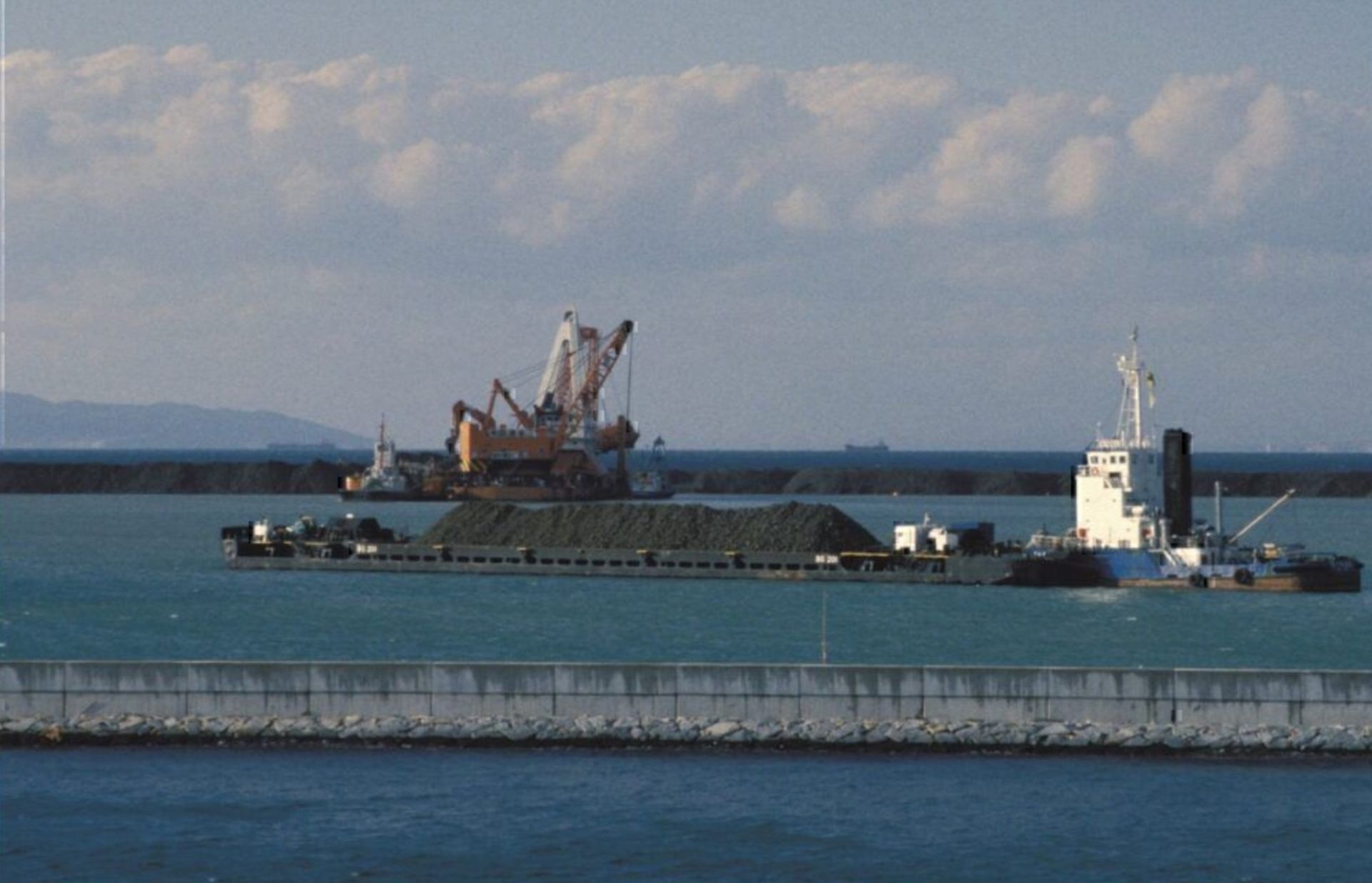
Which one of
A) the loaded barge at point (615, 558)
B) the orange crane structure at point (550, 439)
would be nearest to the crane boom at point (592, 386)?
the orange crane structure at point (550, 439)

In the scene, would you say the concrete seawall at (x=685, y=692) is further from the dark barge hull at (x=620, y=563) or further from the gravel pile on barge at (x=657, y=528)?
the gravel pile on barge at (x=657, y=528)

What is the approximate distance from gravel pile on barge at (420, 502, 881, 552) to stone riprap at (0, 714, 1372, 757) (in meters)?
55.8

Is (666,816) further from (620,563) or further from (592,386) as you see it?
(592,386)

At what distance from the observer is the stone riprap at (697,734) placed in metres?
33.5

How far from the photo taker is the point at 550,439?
7633 inches

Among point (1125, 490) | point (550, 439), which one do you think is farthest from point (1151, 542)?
point (550, 439)

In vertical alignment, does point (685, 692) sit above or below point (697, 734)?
above

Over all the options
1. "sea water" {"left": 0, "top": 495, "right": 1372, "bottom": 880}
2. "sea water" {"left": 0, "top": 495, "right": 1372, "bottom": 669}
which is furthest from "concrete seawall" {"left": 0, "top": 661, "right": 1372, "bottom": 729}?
"sea water" {"left": 0, "top": 495, "right": 1372, "bottom": 669}

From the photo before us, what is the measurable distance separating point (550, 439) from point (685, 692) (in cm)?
16013

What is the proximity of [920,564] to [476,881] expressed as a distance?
59696mm

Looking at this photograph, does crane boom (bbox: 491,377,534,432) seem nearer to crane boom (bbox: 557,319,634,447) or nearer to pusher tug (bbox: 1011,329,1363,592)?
crane boom (bbox: 557,319,634,447)

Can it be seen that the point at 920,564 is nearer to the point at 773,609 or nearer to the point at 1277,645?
the point at 773,609

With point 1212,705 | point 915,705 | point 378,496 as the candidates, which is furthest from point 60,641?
point 378,496

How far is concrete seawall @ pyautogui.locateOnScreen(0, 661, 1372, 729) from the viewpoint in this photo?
33.9 metres
